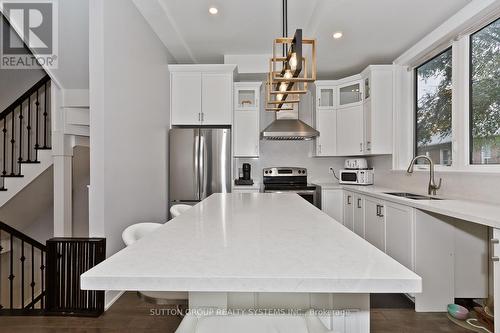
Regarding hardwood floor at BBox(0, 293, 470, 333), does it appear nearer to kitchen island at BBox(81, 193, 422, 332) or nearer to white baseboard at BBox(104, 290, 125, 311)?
white baseboard at BBox(104, 290, 125, 311)

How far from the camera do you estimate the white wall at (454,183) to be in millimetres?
2252

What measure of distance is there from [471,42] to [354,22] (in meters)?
1.07

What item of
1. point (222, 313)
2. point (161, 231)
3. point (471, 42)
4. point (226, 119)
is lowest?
point (222, 313)

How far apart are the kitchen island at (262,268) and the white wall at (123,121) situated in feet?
4.63

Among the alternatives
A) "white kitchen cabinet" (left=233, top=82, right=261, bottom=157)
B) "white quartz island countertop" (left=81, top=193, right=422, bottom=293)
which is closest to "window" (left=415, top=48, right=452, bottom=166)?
"white kitchen cabinet" (left=233, top=82, right=261, bottom=157)

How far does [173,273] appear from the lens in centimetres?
67

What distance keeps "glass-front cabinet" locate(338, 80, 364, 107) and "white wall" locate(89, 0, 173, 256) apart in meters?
2.63

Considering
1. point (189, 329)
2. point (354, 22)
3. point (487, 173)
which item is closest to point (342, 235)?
point (189, 329)

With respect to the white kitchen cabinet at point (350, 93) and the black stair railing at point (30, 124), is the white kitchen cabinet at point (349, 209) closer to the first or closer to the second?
the white kitchen cabinet at point (350, 93)

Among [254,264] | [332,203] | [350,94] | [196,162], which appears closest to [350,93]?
[350,94]

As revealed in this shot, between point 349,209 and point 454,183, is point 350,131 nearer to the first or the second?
point 349,209

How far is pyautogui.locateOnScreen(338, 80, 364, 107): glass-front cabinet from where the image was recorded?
4.04 metres

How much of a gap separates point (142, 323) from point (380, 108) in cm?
356

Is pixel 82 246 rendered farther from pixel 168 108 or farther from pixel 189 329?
pixel 168 108
